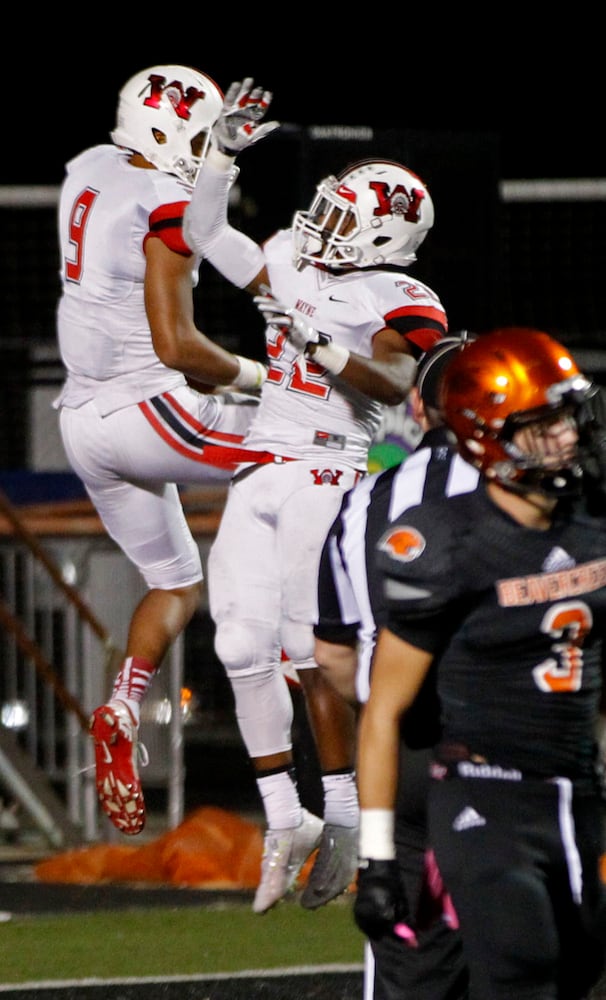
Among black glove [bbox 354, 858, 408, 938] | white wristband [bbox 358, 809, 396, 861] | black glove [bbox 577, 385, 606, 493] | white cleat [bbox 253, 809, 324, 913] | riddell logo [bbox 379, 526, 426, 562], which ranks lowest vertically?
white cleat [bbox 253, 809, 324, 913]

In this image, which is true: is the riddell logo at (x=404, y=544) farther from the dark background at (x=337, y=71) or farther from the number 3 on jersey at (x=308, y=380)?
the dark background at (x=337, y=71)

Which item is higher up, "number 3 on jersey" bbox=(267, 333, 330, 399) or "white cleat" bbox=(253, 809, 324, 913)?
"number 3 on jersey" bbox=(267, 333, 330, 399)

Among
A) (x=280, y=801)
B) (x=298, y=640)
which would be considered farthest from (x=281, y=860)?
(x=298, y=640)

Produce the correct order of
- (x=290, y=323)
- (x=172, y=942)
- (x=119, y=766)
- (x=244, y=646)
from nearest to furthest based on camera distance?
(x=290, y=323) < (x=244, y=646) < (x=119, y=766) < (x=172, y=942)

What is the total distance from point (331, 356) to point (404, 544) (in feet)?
6.20

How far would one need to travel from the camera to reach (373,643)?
12.5 ft

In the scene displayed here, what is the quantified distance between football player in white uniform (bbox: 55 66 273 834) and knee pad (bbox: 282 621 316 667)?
59cm

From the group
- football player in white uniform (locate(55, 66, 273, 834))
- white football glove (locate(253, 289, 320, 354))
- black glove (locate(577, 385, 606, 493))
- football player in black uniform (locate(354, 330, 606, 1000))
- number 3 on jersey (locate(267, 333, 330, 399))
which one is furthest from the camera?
football player in white uniform (locate(55, 66, 273, 834))

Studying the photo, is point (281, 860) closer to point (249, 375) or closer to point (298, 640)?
point (298, 640)

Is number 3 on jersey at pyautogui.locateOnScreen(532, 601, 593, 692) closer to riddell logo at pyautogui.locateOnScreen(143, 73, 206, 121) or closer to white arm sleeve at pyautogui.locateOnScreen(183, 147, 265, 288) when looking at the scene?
white arm sleeve at pyautogui.locateOnScreen(183, 147, 265, 288)

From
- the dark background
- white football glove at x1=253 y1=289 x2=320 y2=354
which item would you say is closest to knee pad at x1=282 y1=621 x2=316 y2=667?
white football glove at x1=253 y1=289 x2=320 y2=354

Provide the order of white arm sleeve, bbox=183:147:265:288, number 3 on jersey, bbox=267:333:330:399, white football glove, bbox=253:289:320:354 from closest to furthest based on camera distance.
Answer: white football glove, bbox=253:289:320:354 < white arm sleeve, bbox=183:147:265:288 < number 3 on jersey, bbox=267:333:330:399

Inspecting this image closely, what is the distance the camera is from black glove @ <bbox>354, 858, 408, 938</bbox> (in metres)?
3.26

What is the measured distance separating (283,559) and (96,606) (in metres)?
3.24
